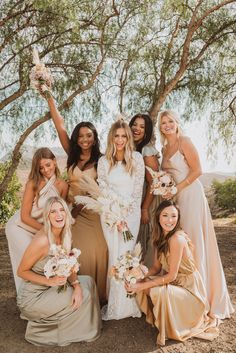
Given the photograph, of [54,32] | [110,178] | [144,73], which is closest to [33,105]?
[54,32]

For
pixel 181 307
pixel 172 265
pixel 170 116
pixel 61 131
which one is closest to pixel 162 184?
pixel 170 116

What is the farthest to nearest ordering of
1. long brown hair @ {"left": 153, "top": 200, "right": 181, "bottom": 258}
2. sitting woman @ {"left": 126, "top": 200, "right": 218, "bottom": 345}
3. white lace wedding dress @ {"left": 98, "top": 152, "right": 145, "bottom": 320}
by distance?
1. white lace wedding dress @ {"left": 98, "top": 152, "right": 145, "bottom": 320}
2. long brown hair @ {"left": 153, "top": 200, "right": 181, "bottom": 258}
3. sitting woman @ {"left": 126, "top": 200, "right": 218, "bottom": 345}

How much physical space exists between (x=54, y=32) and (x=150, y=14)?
2.13m

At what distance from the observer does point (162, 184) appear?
484cm

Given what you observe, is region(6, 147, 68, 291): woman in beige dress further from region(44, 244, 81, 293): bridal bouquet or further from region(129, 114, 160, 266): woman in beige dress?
region(129, 114, 160, 266): woman in beige dress

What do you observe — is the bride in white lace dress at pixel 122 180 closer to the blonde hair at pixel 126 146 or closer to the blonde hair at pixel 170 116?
the blonde hair at pixel 126 146

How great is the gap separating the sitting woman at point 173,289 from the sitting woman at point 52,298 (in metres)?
0.56

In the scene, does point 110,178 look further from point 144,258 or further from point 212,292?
point 212,292

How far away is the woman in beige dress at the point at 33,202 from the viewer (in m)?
5.02

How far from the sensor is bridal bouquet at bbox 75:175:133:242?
475 cm

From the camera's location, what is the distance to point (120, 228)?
4.79m

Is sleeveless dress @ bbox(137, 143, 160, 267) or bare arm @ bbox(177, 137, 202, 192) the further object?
sleeveless dress @ bbox(137, 143, 160, 267)

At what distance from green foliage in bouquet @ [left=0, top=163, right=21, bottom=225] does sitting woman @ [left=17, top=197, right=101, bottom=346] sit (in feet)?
24.6

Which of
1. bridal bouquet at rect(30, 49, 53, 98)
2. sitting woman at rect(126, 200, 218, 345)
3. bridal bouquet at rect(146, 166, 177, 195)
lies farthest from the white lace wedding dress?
bridal bouquet at rect(30, 49, 53, 98)
